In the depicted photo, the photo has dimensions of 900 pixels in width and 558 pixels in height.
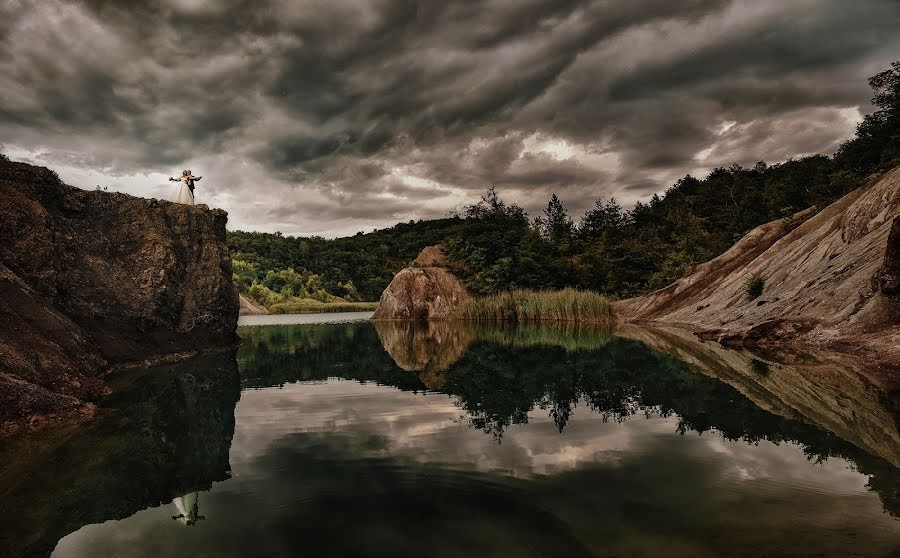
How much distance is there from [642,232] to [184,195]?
62090mm

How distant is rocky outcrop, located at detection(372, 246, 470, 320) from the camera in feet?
166

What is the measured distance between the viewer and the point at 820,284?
61.4 feet

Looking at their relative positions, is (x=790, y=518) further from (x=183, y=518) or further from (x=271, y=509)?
(x=183, y=518)

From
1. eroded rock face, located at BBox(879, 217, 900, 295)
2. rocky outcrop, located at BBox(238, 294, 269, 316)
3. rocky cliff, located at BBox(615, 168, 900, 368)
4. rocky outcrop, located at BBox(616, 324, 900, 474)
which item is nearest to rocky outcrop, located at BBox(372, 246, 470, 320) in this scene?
rocky cliff, located at BBox(615, 168, 900, 368)

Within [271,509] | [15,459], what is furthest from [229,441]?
[271,509]

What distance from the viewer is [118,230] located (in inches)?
720

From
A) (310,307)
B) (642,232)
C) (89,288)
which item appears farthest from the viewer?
(310,307)

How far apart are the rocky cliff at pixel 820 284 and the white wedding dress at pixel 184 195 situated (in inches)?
1041

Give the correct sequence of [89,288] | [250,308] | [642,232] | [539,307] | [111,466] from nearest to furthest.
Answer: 1. [111,466]
2. [89,288]
3. [539,307]
4. [642,232]
5. [250,308]

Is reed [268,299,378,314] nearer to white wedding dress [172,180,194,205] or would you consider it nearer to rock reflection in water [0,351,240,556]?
white wedding dress [172,180,194,205]

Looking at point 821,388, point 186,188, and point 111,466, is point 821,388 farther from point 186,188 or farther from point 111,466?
point 186,188

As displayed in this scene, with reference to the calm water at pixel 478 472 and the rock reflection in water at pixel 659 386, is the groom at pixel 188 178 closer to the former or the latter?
the rock reflection in water at pixel 659 386

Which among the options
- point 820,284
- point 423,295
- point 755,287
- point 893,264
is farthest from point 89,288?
point 423,295

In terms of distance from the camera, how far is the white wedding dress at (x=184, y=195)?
23859 millimetres
